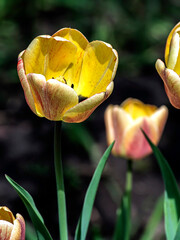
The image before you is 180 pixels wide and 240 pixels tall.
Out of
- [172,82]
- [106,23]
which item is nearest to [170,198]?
[172,82]

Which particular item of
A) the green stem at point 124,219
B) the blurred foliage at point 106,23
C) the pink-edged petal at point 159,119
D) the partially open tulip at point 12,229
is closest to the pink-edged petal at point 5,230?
the partially open tulip at point 12,229

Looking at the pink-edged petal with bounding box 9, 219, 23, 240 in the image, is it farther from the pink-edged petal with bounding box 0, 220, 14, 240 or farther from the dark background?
the dark background

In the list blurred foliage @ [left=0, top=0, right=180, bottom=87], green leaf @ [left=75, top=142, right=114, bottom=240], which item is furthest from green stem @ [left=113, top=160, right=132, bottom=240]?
blurred foliage @ [left=0, top=0, right=180, bottom=87]

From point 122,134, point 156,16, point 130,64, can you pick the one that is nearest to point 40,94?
point 122,134

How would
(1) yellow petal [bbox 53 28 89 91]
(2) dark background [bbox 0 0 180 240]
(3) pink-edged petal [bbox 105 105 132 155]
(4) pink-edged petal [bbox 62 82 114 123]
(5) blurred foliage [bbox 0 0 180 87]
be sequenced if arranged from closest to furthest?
(4) pink-edged petal [bbox 62 82 114 123] < (1) yellow petal [bbox 53 28 89 91] < (3) pink-edged petal [bbox 105 105 132 155] < (2) dark background [bbox 0 0 180 240] < (5) blurred foliage [bbox 0 0 180 87]

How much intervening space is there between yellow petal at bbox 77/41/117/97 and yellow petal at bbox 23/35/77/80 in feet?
0.09

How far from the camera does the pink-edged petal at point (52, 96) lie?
2.01 ft

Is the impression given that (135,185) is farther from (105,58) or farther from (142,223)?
(105,58)

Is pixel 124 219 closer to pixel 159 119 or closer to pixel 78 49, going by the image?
pixel 159 119

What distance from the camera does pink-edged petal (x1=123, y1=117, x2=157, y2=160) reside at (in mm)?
1008

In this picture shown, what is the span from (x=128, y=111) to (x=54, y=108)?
1.88 ft

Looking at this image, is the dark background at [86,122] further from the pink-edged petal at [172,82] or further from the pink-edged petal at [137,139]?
the pink-edged petal at [172,82]

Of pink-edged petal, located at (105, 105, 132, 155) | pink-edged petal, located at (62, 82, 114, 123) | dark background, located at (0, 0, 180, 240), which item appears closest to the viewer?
pink-edged petal, located at (62, 82, 114, 123)

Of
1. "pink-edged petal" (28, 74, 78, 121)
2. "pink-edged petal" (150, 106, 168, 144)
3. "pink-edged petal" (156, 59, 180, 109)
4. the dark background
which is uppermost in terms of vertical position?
"pink-edged petal" (156, 59, 180, 109)
